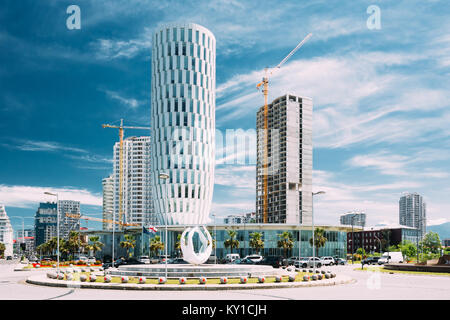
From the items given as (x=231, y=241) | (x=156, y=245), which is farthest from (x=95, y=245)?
(x=231, y=241)

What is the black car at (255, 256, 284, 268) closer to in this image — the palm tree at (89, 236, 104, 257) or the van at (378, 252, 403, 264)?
the van at (378, 252, 403, 264)

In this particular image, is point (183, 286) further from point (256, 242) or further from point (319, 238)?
point (319, 238)

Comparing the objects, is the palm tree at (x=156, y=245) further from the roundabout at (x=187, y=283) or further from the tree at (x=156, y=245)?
the roundabout at (x=187, y=283)

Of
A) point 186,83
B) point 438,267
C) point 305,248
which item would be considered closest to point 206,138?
point 186,83

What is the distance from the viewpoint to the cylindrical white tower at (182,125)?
112 meters

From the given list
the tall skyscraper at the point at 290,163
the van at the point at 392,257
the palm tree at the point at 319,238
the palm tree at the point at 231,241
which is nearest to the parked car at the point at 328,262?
the palm tree at the point at 319,238

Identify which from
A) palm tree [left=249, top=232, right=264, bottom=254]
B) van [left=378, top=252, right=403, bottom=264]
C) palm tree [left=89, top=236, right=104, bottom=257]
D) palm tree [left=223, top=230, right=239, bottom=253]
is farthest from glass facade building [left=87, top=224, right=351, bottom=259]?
van [left=378, top=252, right=403, bottom=264]

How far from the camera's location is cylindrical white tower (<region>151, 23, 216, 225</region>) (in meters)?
112

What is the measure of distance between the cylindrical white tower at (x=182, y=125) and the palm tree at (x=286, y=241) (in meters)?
22.9

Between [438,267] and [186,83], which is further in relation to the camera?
[186,83]

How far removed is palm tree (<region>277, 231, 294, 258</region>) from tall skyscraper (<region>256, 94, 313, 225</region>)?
77933 mm

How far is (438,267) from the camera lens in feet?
174
